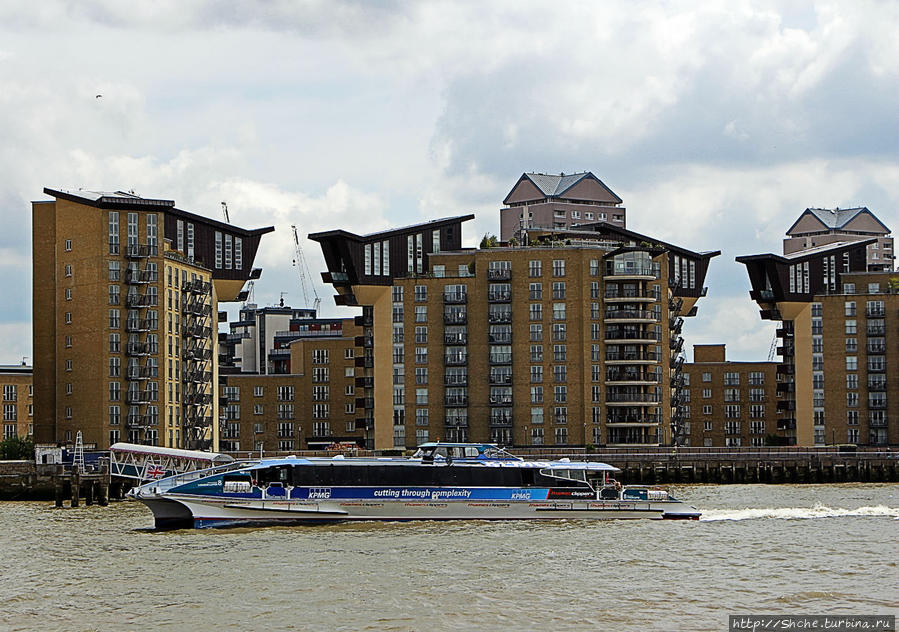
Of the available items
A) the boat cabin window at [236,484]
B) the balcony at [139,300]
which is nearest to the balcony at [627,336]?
the balcony at [139,300]

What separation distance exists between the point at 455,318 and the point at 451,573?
→ 8713 cm

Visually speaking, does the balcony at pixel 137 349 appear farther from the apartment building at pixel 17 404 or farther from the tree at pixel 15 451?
the apartment building at pixel 17 404

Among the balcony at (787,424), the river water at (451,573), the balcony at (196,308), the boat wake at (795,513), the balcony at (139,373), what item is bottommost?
the river water at (451,573)

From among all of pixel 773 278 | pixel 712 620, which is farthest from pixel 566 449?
pixel 712 620

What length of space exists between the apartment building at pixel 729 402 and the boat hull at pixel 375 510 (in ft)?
386

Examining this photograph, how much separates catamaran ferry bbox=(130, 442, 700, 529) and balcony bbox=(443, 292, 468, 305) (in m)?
61.8

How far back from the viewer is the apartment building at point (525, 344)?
138625 millimetres

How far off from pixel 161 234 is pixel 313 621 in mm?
86697

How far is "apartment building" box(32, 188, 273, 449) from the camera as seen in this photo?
125m

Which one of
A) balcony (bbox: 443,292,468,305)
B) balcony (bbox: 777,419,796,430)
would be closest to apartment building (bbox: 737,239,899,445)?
balcony (bbox: 777,419,796,430)

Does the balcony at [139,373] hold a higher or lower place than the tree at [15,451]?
higher

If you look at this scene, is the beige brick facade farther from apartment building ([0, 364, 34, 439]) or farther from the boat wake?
the boat wake

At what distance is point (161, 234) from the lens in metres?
127

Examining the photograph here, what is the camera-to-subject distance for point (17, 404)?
176125mm
